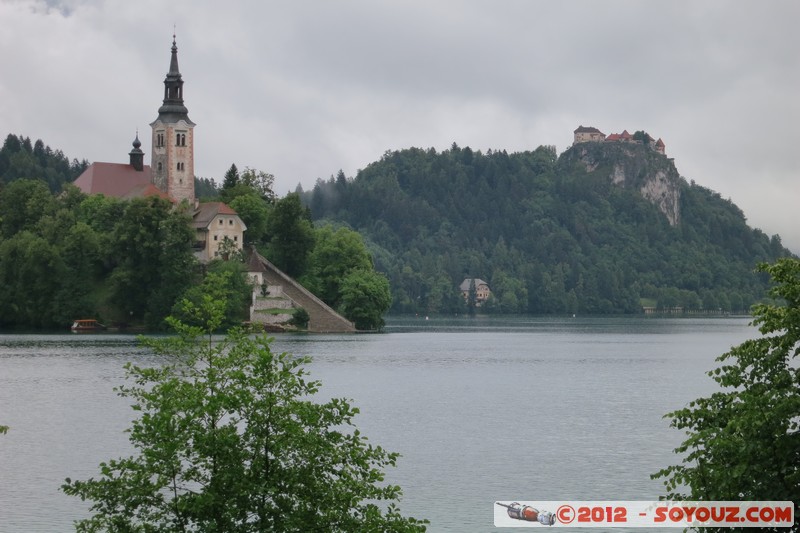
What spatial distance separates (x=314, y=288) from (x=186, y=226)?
16076 millimetres

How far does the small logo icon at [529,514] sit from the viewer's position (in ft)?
86.3

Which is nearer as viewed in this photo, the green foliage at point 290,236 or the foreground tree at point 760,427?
the foreground tree at point 760,427

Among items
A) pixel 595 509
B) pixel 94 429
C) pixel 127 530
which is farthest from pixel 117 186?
pixel 127 530

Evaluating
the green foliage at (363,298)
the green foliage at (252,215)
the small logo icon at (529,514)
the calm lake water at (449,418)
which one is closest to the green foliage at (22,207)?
the green foliage at (252,215)

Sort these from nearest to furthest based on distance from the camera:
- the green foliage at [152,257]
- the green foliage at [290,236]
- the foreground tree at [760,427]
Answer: the foreground tree at [760,427] < the green foliage at [152,257] < the green foliage at [290,236]

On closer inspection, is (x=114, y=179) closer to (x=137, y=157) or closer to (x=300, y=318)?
(x=137, y=157)

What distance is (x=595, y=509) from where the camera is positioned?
28.6 meters

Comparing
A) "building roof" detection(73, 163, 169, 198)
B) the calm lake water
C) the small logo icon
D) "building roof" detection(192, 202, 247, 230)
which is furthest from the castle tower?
the small logo icon

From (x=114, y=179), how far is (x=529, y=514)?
11550 centimetres

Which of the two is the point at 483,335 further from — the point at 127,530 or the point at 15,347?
the point at 127,530

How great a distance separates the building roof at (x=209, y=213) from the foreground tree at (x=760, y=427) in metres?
98.6

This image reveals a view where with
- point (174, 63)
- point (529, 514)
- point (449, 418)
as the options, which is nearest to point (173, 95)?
point (174, 63)

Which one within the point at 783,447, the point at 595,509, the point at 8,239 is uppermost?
the point at 8,239

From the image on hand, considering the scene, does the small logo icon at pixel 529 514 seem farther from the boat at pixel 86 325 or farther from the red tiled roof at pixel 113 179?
the red tiled roof at pixel 113 179
